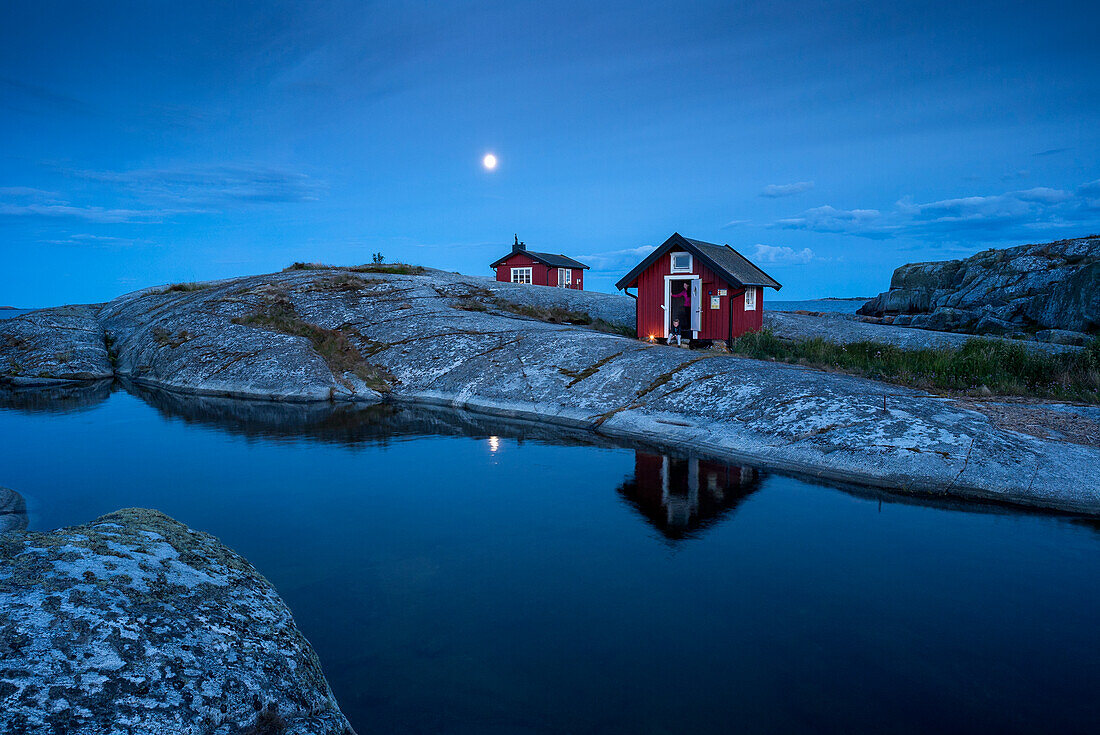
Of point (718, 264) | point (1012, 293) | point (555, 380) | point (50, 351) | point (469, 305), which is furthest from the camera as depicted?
point (1012, 293)

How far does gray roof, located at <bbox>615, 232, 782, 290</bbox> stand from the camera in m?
27.3

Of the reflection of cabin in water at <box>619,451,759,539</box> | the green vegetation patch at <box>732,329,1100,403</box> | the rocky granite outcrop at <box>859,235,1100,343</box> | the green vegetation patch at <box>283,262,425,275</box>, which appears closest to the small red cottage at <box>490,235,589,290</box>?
the green vegetation patch at <box>283,262,425,275</box>

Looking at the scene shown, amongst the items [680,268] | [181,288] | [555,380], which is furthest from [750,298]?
[181,288]

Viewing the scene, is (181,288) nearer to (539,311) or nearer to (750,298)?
(539,311)

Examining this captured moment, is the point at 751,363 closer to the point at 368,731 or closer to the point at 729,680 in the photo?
the point at 729,680

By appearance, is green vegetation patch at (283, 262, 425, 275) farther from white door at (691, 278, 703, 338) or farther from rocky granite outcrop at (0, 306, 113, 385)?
white door at (691, 278, 703, 338)

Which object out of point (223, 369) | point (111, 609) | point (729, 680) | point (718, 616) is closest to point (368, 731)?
point (111, 609)

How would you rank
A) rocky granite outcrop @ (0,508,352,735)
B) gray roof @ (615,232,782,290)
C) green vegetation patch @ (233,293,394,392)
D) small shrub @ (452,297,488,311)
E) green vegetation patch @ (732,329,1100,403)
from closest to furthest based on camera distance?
rocky granite outcrop @ (0,508,352,735)
green vegetation patch @ (732,329,1100,403)
green vegetation patch @ (233,293,394,392)
gray roof @ (615,232,782,290)
small shrub @ (452,297,488,311)

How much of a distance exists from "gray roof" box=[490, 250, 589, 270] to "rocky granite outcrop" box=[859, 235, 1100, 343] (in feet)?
102

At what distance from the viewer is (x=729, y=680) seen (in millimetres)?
6422

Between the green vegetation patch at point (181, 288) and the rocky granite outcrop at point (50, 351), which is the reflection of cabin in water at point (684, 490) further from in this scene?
the green vegetation patch at point (181, 288)

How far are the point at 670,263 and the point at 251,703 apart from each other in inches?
1063

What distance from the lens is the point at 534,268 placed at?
189 ft

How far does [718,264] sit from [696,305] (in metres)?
2.21
